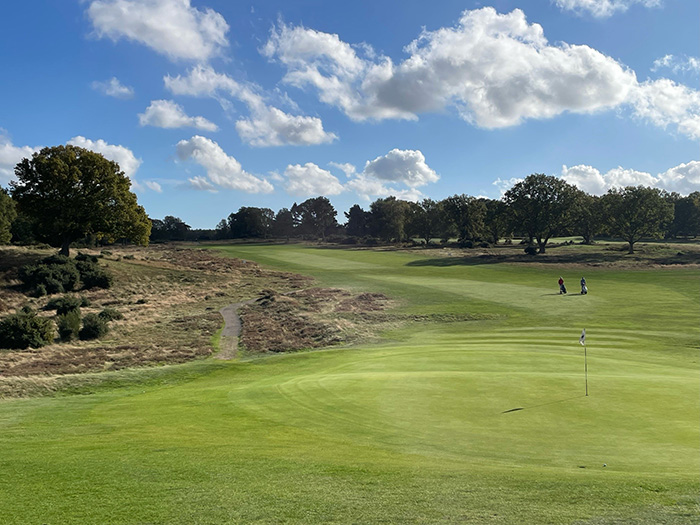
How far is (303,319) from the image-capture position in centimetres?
4484

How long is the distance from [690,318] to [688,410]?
3216 cm

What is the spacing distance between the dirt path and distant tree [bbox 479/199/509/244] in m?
81.2

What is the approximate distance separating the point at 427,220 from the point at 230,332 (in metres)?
129

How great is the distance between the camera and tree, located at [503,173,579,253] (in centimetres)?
10894

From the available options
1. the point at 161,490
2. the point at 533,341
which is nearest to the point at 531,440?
the point at 161,490

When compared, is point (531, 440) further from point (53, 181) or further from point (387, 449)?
point (53, 181)

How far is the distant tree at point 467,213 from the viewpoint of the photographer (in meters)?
154

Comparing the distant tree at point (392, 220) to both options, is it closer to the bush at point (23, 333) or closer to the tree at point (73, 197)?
the tree at point (73, 197)

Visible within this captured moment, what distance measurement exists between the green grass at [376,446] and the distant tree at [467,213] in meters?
131

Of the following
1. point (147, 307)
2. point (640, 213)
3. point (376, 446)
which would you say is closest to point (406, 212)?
point (640, 213)

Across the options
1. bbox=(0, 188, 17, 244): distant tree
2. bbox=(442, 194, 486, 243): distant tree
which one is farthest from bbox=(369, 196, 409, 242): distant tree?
bbox=(0, 188, 17, 244): distant tree

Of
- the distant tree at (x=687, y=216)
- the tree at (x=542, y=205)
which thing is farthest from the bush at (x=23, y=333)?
the distant tree at (x=687, y=216)

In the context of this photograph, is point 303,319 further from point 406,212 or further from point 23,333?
point 406,212

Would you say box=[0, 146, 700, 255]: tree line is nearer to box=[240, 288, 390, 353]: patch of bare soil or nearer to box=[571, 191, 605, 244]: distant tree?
box=[571, 191, 605, 244]: distant tree
